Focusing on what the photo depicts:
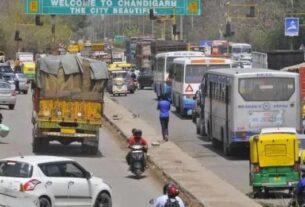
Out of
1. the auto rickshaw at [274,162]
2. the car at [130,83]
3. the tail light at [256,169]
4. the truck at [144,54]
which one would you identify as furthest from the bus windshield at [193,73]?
the truck at [144,54]

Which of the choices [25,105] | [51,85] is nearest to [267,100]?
[51,85]

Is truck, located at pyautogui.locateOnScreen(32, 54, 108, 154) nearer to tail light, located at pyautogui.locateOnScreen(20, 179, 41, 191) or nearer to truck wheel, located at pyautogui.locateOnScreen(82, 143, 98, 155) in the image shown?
truck wheel, located at pyautogui.locateOnScreen(82, 143, 98, 155)

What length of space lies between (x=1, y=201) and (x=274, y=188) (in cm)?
695

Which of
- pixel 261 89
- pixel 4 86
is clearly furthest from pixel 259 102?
pixel 4 86

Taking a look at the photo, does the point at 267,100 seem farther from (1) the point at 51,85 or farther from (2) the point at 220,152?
(1) the point at 51,85

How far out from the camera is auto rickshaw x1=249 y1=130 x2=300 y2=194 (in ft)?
71.5

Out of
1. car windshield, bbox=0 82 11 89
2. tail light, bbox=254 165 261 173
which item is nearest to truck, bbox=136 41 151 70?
car windshield, bbox=0 82 11 89

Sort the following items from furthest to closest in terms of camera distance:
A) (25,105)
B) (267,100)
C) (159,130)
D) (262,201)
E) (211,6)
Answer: (211,6)
(25,105)
(159,130)
(267,100)
(262,201)

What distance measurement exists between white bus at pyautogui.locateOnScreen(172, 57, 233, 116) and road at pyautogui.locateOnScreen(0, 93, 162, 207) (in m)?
4.73

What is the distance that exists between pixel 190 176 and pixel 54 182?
7373mm

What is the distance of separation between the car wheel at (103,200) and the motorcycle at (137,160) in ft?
20.1

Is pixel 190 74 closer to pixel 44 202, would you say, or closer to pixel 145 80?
pixel 44 202

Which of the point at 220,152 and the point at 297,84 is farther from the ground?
the point at 297,84

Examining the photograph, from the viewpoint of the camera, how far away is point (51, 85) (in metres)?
31.5
